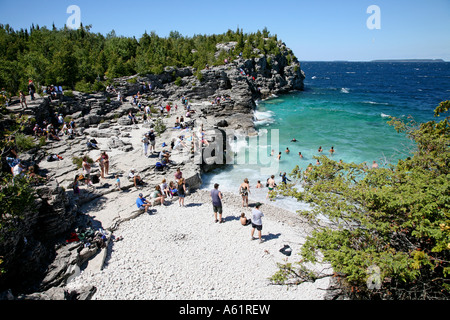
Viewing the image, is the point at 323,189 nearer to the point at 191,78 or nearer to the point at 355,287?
the point at 355,287

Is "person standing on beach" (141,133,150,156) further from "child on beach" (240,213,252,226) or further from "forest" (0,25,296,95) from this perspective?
"forest" (0,25,296,95)

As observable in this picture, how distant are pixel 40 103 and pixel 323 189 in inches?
956

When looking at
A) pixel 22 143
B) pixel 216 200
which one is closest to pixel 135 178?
pixel 216 200

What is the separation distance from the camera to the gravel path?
9.20 m

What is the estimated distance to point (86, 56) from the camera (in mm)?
36156

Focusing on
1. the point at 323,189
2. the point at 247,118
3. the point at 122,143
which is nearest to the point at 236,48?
the point at 247,118

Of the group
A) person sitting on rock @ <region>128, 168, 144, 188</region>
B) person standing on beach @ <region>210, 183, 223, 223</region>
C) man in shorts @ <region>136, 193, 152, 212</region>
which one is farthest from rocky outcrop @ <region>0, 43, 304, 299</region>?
person standing on beach @ <region>210, 183, 223, 223</region>

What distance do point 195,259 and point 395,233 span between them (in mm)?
7675

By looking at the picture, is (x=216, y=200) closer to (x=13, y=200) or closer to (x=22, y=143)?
(x=13, y=200)

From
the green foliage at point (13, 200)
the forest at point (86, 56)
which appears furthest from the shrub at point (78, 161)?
the forest at point (86, 56)

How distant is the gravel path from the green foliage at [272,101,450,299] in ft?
7.71

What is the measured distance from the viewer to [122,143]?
2098 cm

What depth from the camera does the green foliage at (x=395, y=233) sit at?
19.9ft

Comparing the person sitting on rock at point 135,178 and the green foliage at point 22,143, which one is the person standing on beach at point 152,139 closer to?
the person sitting on rock at point 135,178
